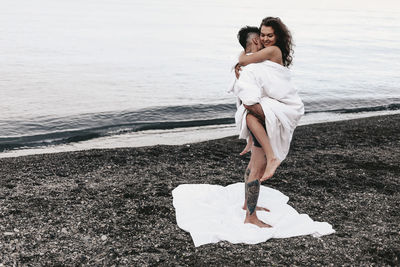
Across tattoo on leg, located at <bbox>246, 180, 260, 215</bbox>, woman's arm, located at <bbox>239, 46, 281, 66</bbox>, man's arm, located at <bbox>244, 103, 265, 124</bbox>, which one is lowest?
tattoo on leg, located at <bbox>246, 180, 260, 215</bbox>

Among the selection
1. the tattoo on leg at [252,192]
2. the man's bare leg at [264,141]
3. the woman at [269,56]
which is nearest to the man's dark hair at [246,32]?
the woman at [269,56]

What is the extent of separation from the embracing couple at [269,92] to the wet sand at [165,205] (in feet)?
4.10

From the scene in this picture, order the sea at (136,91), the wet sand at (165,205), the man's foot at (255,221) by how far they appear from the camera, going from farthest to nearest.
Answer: the sea at (136,91) < the man's foot at (255,221) < the wet sand at (165,205)

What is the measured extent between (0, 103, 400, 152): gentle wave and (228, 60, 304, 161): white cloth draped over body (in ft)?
25.6

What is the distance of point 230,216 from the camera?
5.49m

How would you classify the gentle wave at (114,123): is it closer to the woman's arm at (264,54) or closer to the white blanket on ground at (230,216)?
the white blanket on ground at (230,216)

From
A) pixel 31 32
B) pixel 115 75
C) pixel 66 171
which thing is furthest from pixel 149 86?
pixel 31 32

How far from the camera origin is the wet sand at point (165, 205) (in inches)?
180

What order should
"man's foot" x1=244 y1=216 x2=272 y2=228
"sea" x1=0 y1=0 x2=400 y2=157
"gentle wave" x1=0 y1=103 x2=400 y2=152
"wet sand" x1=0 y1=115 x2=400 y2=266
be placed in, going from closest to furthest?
1. "wet sand" x1=0 y1=115 x2=400 y2=266
2. "man's foot" x1=244 y1=216 x2=272 y2=228
3. "gentle wave" x1=0 y1=103 x2=400 y2=152
4. "sea" x1=0 y1=0 x2=400 y2=157

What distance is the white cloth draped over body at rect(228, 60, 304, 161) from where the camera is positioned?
4.64 meters

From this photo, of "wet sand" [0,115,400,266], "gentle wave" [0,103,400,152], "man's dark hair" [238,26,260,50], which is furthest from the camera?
"gentle wave" [0,103,400,152]

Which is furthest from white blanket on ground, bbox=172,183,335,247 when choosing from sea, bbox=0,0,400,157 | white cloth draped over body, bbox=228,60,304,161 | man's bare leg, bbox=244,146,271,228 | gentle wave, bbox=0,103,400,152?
gentle wave, bbox=0,103,400,152

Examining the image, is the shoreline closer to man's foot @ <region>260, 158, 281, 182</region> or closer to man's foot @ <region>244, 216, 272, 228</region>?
man's foot @ <region>244, 216, 272, 228</region>

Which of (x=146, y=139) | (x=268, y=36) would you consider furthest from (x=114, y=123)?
(x=268, y=36)
